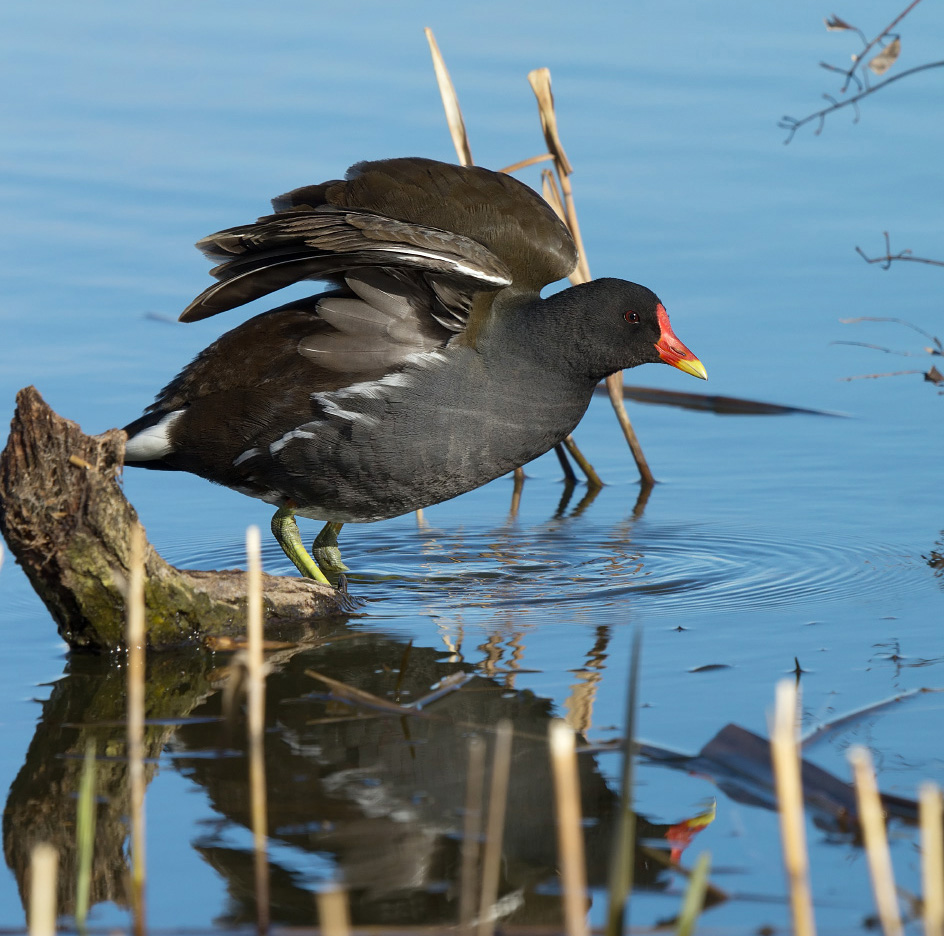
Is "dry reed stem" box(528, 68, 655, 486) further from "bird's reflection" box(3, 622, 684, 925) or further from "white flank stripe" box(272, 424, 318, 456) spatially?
"bird's reflection" box(3, 622, 684, 925)

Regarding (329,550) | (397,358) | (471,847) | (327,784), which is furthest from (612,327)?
(471,847)

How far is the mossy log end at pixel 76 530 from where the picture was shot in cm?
409

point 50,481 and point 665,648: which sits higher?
point 50,481

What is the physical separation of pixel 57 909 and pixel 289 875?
0.43 m

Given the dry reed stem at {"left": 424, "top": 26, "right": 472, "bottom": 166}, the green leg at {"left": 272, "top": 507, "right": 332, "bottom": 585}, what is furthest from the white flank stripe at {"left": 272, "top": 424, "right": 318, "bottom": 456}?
the dry reed stem at {"left": 424, "top": 26, "right": 472, "bottom": 166}

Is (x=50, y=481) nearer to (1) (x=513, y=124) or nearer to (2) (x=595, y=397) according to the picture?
(2) (x=595, y=397)

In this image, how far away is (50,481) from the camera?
412 cm

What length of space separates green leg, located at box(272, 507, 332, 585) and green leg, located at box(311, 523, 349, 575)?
0.04 m

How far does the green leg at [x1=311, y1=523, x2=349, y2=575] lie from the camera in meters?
5.32

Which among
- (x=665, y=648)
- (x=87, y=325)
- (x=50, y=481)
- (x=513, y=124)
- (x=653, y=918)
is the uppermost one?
(x=513, y=124)

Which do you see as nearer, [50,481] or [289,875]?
[289,875]

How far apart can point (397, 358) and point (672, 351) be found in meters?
1.00

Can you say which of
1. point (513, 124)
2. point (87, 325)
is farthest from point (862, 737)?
point (513, 124)

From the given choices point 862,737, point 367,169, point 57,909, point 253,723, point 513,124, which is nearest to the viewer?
point 253,723
